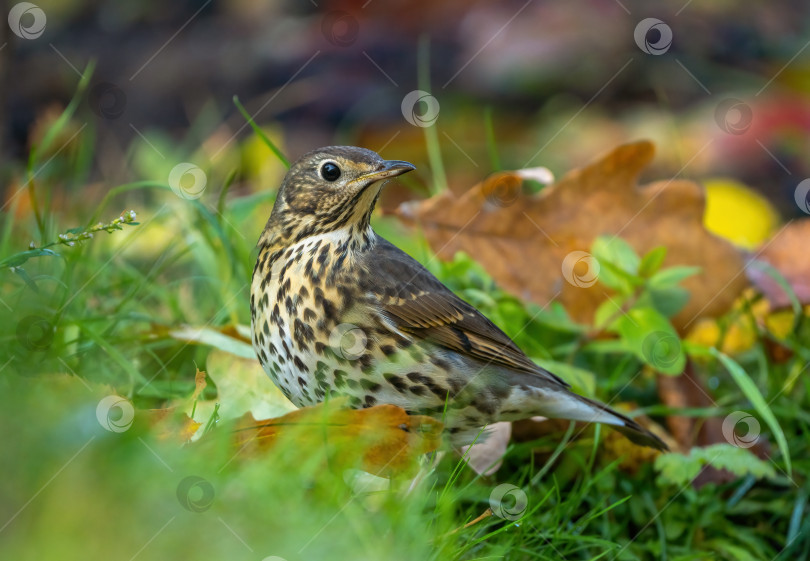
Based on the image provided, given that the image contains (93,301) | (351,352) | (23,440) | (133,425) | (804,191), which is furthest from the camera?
(804,191)

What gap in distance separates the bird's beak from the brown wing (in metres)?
0.21

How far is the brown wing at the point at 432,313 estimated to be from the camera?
2.69 m

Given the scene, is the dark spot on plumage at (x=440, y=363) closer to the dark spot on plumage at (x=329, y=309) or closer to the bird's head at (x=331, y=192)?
the dark spot on plumage at (x=329, y=309)

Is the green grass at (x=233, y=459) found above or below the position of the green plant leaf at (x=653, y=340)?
below

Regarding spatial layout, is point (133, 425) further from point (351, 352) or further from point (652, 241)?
point (652, 241)

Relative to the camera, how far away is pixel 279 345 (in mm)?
2541

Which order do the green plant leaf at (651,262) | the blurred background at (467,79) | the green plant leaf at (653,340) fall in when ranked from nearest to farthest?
1. the green plant leaf at (653,340)
2. the green plant leaf at (651,262)
3. the blurred background at (467,79)

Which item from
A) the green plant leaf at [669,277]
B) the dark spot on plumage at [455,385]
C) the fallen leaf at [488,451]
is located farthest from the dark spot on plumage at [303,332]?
the green plant leaf at [669,277]

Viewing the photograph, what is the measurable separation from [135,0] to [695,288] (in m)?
5.37

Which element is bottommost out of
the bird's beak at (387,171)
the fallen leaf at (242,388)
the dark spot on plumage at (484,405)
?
the fallen leaf at (242,388)

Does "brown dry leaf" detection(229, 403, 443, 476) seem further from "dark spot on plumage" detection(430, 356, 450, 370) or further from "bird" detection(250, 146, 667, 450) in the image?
"dark spot on plumage" detection(430, 356, 450, 370)

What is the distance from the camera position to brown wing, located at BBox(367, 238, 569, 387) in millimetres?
2691

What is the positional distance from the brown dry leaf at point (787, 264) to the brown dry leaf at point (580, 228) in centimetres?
10

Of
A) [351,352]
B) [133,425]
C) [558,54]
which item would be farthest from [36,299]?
[558,54]
